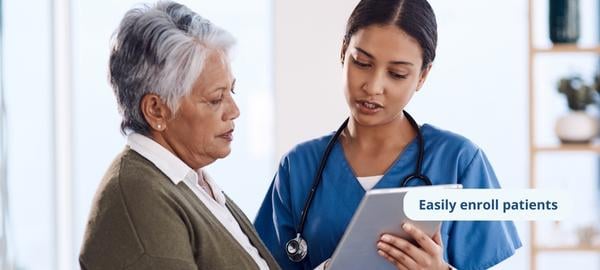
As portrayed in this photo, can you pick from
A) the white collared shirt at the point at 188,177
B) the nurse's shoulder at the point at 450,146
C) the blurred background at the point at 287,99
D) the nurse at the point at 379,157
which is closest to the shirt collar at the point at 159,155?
the white collared shirt at the point at 188,177

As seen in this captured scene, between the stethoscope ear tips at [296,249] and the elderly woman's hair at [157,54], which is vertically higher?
the elderly woman's hair at [157,54]

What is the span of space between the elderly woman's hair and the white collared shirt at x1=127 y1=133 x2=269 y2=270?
0.04m

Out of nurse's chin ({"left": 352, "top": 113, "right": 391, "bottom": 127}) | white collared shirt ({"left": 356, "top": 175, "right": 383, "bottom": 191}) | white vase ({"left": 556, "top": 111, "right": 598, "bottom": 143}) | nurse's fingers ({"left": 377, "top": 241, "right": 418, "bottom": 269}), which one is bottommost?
white vase ({"left": 556, "top": 111, "right": 598, "bottom": 143})

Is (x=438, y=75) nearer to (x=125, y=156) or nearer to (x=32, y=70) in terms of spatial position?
(x=32, y=70)

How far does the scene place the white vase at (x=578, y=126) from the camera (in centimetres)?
371

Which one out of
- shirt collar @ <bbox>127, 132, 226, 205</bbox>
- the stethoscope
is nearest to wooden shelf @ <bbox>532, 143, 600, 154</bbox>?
the stethoscope

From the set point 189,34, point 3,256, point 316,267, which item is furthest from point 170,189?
point 3,256

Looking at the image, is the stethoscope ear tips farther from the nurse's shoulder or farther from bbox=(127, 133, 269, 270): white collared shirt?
the nurse's shoulder

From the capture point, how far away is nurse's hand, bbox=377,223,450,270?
1.75 meters

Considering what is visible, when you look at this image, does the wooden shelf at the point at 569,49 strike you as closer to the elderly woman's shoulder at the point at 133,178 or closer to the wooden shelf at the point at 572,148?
the wooden shelf at the point at 572,148

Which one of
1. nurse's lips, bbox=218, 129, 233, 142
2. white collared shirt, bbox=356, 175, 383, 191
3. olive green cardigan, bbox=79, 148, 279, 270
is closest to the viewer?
olive green cardigan, bbox=79, 148, 279, 270

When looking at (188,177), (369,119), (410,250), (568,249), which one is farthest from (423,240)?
(568,249)

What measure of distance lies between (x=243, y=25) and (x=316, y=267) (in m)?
2.23

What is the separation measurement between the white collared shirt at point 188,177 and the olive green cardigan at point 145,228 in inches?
0.7
